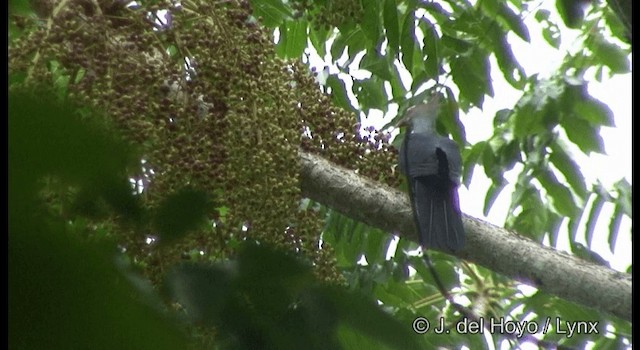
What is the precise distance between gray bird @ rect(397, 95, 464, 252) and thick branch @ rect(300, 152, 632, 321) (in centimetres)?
3

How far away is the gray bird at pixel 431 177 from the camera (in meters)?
1.50

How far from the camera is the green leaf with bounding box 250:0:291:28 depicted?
74.4 inches

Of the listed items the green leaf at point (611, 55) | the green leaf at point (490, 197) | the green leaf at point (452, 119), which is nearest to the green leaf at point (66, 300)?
the green leaf at point (452, 119)

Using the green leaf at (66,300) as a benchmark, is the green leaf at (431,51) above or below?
above

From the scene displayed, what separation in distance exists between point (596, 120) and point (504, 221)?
491mm

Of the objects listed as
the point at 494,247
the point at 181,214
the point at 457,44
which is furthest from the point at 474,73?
the point at 181,214

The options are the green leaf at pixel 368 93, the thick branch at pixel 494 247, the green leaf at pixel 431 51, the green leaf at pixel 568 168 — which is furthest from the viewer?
the green leaf at pixel 368 93

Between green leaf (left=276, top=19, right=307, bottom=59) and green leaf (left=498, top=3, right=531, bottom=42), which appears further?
Result: green leaf (left=276, top=19, right=307, bottom=59)

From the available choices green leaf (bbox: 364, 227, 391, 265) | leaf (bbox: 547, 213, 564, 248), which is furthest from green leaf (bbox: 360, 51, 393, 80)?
leaf (bbox: 547, 213, 564, 248)

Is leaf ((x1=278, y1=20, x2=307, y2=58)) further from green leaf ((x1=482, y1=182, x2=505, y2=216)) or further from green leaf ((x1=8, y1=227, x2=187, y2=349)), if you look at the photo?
green leaf ((x1=8, y1=227, x2=187, y2=349))

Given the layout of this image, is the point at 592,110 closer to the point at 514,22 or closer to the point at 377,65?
the point at 514,22

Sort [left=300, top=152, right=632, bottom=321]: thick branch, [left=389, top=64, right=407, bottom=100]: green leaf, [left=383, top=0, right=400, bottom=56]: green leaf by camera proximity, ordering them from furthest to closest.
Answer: [left=389, top=64, right=407, bottom=100]: green leaf → [left=383, top=0, right=400, bottom=56]: green leaf → [left=300, top=152, right=632, bottom=321]: thick branch

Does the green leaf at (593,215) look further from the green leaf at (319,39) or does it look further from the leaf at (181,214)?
the leaf at (181,214)

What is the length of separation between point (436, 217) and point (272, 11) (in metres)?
0.70
